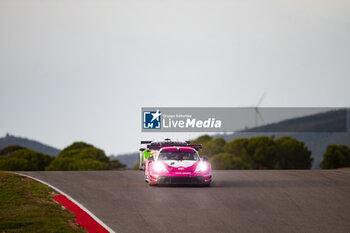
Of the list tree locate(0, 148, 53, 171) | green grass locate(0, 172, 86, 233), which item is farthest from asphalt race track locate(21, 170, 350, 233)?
tree locate(0, 148, 53, 171)

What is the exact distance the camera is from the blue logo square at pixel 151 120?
4066cm

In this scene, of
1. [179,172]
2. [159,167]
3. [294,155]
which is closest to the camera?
[179,172]

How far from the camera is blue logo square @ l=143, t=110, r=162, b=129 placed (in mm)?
40656

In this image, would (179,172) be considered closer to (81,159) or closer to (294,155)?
(81,159)

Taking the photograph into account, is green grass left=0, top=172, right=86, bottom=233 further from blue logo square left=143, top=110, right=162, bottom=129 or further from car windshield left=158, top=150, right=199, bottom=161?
blue logo square left=143, top=110, right=162, bottom=129

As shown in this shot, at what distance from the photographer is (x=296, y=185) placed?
17812 mm

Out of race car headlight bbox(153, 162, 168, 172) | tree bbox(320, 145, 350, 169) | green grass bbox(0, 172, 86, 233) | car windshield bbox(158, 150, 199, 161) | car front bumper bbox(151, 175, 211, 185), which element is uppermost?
car windshield bbox(158, 150, 199, 161)

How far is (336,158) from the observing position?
400 feet

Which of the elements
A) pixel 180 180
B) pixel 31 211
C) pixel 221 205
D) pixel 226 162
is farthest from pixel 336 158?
pixel 31 211

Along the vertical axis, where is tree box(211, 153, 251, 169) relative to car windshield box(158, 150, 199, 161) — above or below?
below

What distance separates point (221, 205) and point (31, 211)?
4957mm

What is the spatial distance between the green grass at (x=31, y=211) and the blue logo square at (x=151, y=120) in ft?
78.2

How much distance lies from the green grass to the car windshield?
4363 millimetres

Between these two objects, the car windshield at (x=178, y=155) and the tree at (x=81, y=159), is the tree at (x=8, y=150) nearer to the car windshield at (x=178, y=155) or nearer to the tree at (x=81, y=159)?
the tree at (x=81, y=159)
